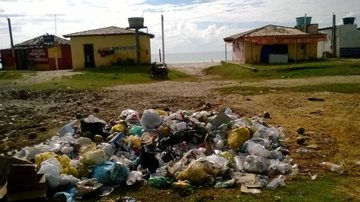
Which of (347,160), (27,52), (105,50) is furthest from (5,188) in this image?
(27,52)

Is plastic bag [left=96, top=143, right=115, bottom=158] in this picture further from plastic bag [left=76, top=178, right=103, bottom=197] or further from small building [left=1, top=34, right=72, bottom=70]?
small building [left=1, top=34, right=72, bottom=70]

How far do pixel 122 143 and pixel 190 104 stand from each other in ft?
17.9

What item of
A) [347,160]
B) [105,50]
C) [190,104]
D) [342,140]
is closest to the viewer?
[347,160]

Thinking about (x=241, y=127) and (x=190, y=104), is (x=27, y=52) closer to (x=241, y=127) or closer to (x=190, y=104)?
(x=190, y=104)

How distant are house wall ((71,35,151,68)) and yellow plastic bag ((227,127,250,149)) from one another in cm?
2439

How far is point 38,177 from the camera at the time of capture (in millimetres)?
5793

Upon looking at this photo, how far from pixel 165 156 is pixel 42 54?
30.9 m

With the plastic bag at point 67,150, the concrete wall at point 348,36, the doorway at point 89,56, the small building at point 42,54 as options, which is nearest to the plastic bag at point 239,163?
the plastic bag at point 67,150

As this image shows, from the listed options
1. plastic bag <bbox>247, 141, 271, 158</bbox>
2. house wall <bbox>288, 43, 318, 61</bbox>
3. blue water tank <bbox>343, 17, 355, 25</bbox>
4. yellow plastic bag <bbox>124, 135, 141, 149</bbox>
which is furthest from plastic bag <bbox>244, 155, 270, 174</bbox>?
blue water tank <bbox>343, 17, 355, 25</bbox>

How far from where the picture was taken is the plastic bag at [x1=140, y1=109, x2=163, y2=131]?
27.6ft

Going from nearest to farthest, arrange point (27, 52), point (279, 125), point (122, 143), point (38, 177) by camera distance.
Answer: point (38, 177) → point (122, 143) → point (279, 125) → point (27, 52)

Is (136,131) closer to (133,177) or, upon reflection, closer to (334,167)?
(133,177)

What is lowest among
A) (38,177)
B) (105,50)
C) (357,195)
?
(357,195)

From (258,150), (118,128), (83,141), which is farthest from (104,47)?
(258,150)
